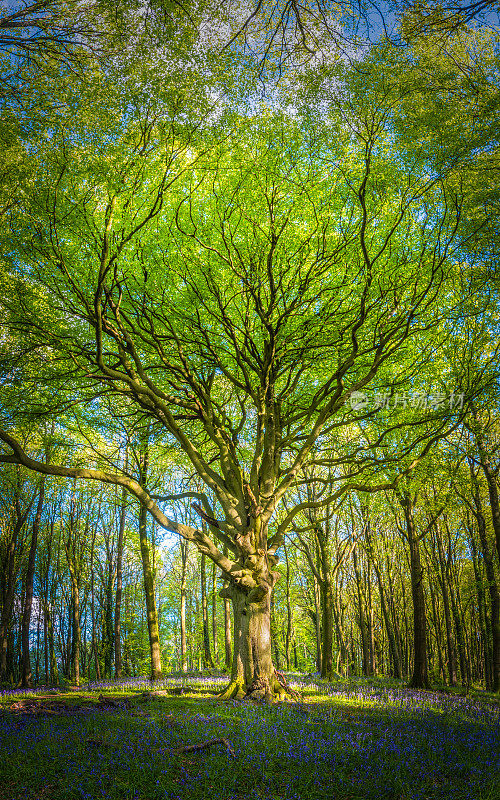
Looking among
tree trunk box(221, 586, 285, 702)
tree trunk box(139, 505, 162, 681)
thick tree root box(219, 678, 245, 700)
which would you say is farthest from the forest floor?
tree trunk box(139, 505, 162, 681)

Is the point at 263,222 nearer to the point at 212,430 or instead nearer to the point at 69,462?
the point at 212,430

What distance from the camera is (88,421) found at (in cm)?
1395

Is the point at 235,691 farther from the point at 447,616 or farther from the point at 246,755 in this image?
the point at 447,616

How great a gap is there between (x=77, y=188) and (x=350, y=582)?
3522 cm

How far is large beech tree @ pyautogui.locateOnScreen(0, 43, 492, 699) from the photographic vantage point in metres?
7.70

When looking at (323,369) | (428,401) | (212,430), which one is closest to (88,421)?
(212,430)

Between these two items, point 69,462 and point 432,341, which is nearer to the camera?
point 432,341

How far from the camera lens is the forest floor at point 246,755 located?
4.23 metres

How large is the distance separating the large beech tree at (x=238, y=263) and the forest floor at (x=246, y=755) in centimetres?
291

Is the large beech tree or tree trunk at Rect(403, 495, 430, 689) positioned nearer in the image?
the large beech tree

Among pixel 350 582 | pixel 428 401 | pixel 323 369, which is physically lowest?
pixel 350 582

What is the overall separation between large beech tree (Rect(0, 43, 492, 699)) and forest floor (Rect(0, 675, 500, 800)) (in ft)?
9.56

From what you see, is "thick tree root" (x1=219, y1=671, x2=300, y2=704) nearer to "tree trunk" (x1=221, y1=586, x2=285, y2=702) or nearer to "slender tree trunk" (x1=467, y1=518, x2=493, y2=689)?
"tree trunk" (x1=221, y1=586, x2=285, y2=702)

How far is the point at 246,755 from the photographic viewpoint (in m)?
5.03
